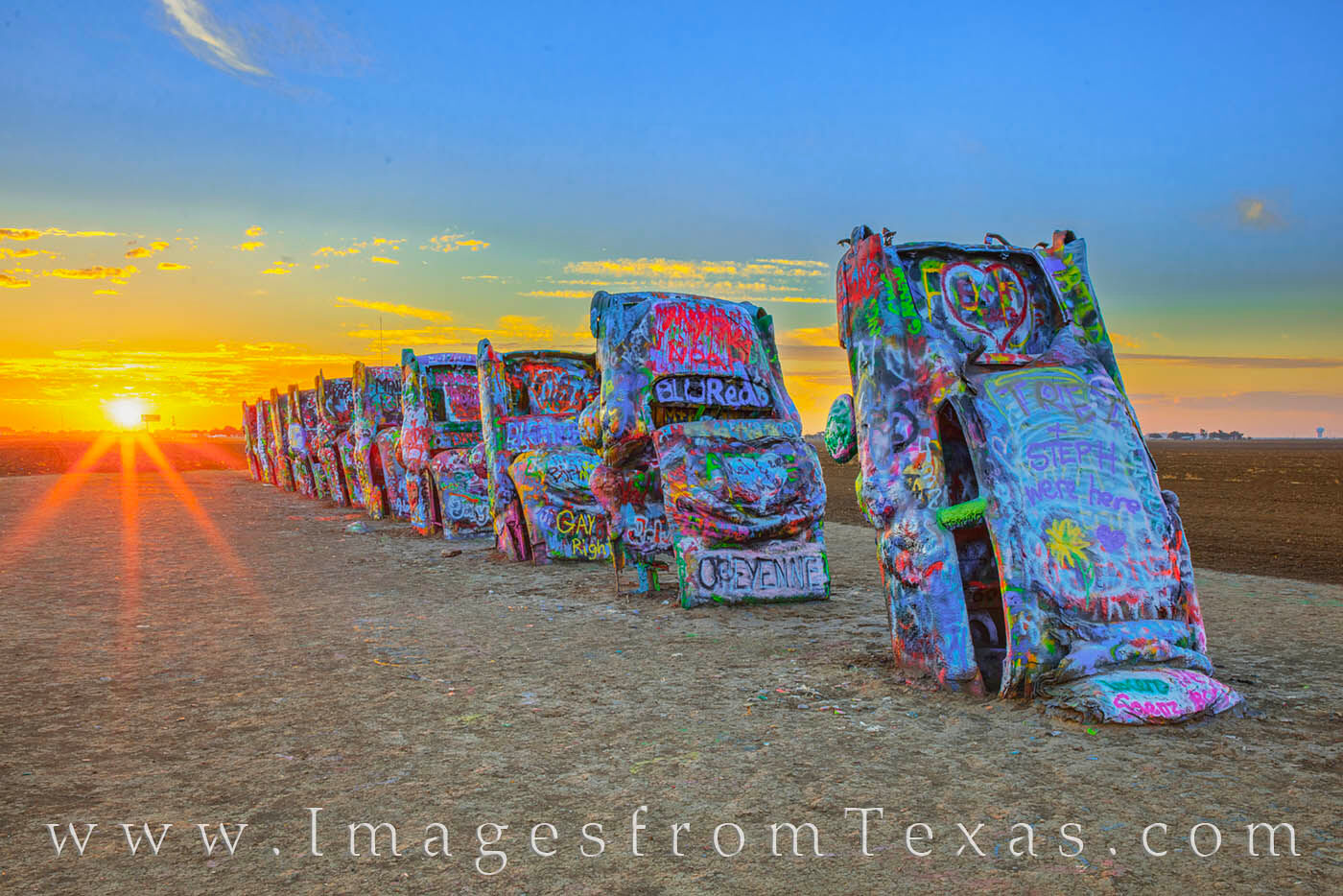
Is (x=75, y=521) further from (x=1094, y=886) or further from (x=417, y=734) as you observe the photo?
(x=1094, y=886)

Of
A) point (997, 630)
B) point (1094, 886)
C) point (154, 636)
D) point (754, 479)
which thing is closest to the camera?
point (1094, 886)

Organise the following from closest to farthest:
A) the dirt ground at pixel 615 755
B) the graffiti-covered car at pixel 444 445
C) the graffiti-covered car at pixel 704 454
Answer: the dirt ground at pixel 615 755
the graffiti-covered car at pixel 704 454
the graffiti-covered car at pixel 444 445

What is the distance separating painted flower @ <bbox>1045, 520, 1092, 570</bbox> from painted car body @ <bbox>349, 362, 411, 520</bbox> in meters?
13.4

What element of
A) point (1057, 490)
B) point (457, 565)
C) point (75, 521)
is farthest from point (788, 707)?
point (75, 521)

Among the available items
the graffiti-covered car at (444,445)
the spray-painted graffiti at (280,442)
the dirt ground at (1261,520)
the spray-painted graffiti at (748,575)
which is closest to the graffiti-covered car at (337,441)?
the spray-painted graffiti at (280,442)

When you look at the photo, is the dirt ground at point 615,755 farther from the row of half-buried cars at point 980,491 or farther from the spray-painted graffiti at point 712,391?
the spray-painted graffiti at point 712,391

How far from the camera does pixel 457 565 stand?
1060 cm

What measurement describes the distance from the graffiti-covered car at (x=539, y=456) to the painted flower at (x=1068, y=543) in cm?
630

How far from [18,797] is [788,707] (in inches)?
127

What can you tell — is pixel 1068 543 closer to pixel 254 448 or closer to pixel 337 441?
pixel 337 441

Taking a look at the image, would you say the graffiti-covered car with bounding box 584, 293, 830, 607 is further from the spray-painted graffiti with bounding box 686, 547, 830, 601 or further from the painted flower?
the painted flower

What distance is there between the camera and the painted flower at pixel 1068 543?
4.49 meters

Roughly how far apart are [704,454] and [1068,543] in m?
3.48

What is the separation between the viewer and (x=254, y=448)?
104ft
